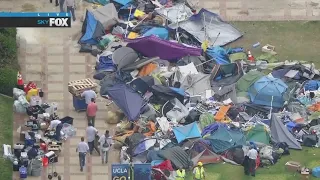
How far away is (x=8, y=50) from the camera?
66062 mm

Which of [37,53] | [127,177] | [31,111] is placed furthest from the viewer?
[37,53]

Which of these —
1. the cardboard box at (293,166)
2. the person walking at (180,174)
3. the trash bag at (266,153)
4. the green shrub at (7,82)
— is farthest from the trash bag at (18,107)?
the cardboard box at (293,166)

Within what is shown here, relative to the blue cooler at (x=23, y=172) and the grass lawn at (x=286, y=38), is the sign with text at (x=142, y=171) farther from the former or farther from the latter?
the grass lawn at (x=286, y=38)

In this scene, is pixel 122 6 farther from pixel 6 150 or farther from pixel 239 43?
pixel 6 150

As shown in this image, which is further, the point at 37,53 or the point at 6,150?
the point at 37,53

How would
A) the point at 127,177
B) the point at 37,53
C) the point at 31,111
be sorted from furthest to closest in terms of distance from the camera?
1. the point at 37,53
2. the point at 31,111
3. the point at 127,177

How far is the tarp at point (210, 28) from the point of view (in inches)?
2719

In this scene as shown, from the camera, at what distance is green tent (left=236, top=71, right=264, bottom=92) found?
6506 centimetres

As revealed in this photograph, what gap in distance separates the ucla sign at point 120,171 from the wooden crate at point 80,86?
23.6 feet

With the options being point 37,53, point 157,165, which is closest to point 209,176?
point 157,165

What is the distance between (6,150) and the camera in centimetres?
6028

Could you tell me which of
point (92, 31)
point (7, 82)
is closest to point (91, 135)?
point (7, 82)

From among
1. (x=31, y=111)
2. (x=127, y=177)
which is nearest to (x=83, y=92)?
(x=31, y=111)

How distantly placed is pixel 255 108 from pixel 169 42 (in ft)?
19.4
